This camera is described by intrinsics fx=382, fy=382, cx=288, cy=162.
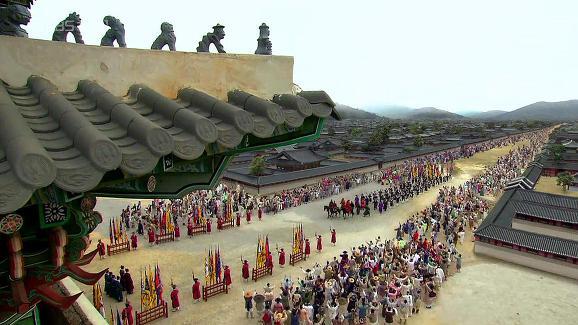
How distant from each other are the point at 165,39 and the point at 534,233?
25.6m

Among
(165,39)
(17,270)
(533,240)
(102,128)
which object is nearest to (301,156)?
(533,240)

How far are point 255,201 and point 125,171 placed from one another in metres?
32.2

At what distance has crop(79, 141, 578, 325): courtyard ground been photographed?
17172 mm

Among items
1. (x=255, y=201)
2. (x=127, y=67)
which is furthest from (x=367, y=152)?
(x=127, y=67)

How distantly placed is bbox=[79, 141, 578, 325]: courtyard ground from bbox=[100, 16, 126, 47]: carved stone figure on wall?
13.9m

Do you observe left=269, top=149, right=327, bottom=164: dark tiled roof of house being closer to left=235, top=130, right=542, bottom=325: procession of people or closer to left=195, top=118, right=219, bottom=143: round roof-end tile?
left=235, top=130, right=542, bottom=325: procession of people

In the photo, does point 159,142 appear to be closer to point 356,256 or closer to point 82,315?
point 82,315

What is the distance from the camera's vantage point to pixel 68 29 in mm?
5102

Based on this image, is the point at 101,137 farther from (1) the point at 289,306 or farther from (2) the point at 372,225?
(2) the point at 372,225

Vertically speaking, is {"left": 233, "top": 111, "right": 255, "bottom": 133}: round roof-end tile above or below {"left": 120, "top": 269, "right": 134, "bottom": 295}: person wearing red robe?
above

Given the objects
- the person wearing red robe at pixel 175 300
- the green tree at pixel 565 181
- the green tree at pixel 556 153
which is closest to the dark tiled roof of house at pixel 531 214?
the green tree at pixel 565 181

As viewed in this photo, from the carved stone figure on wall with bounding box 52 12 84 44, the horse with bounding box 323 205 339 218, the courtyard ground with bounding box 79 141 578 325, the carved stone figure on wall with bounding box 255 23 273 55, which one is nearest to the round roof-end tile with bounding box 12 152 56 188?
the carved stone figure on wall with bounding box 52 12 84 44

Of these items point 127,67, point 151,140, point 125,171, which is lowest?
point 125,171

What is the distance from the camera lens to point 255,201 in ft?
115
